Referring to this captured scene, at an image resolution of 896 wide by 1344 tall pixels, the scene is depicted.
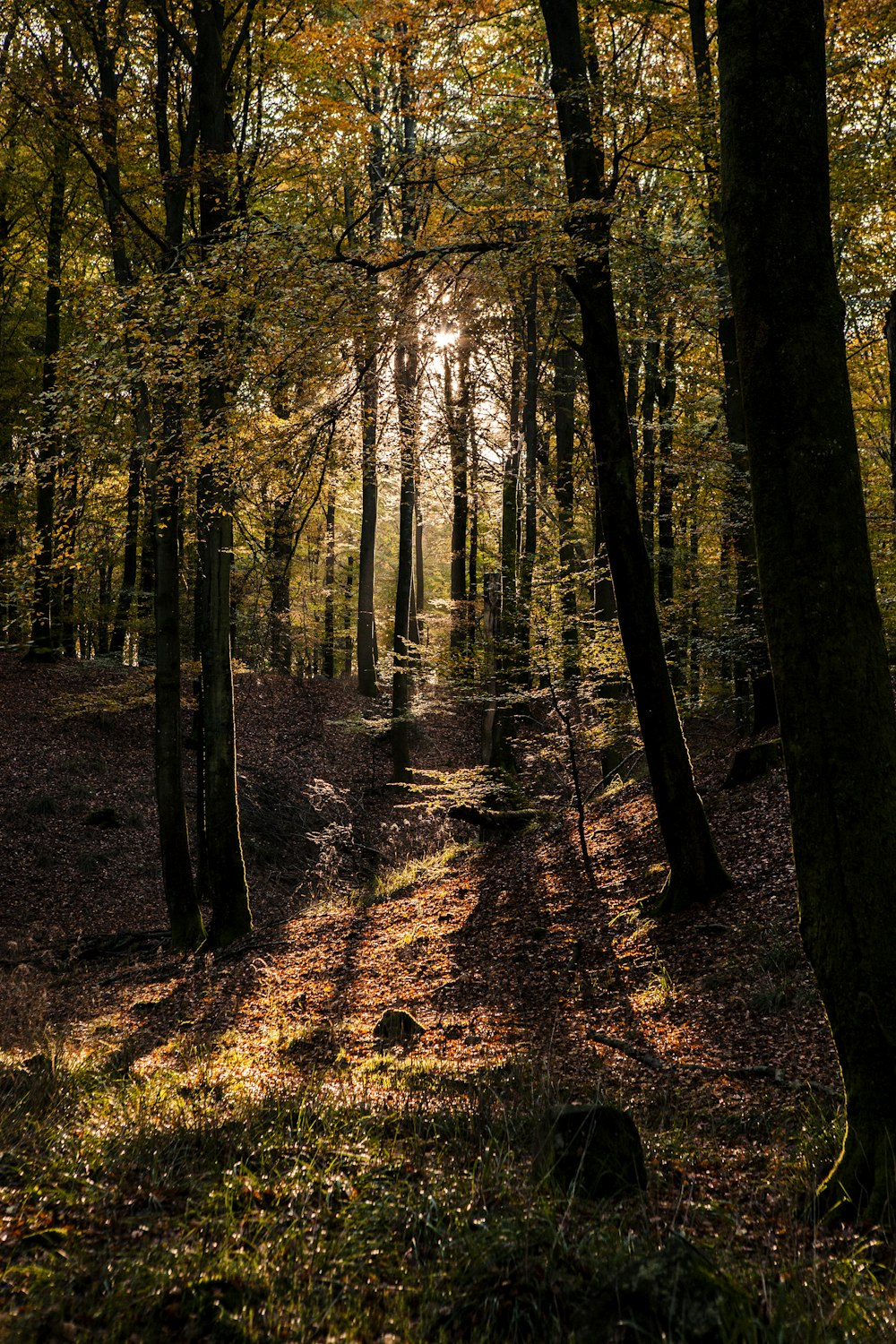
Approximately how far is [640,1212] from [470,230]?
299 inches

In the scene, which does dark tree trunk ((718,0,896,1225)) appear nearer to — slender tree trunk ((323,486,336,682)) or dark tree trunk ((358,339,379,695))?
dark tree trunk ((358,339,379,695))

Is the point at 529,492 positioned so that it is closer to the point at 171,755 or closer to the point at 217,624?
the point at 217,624

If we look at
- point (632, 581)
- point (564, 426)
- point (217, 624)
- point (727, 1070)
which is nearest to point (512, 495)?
point (564, 426)

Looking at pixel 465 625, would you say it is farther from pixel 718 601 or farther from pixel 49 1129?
pixel 49 1129

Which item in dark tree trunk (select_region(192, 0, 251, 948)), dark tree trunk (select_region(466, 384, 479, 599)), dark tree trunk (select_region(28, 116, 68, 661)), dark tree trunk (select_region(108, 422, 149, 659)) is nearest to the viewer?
dark tree trunk (select_region(108, 422, 149, 659))

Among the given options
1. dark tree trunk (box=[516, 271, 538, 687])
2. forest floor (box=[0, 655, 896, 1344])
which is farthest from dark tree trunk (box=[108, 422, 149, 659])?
forest floor (box=[0, 655, 896, 1344])

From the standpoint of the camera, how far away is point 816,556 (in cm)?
359

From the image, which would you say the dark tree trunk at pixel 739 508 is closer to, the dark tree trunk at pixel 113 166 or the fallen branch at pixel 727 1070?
the fallen branch at pixel 727 1070

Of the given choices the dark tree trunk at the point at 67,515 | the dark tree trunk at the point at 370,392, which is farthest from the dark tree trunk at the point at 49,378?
the dark tree trunk at the point at 370,392

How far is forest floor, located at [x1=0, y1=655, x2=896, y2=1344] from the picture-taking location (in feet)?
8.79

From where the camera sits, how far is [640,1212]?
3.33 m

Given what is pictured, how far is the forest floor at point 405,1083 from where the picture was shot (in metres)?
2.68

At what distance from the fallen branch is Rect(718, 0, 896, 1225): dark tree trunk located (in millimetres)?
1538

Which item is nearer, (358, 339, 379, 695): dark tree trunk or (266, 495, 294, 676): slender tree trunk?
(266, 495, 294, 676): slender tree trunk
